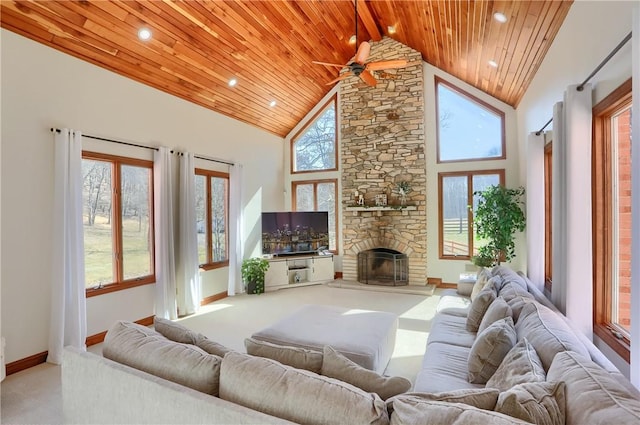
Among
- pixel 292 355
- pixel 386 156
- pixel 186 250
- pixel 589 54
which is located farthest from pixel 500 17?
pixel 186 250

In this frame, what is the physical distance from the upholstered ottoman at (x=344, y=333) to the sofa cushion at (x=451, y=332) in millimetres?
439

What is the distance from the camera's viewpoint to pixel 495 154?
247 inches

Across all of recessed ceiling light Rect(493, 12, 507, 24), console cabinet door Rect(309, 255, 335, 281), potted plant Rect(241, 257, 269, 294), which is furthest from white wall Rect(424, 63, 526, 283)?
potted plant Rect(241, 257, 269, 294)

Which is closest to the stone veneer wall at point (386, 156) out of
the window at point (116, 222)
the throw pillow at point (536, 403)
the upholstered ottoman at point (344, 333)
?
the upholstered ottoman at point (344, 333)

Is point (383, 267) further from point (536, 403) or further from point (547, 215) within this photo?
point (536, 403)

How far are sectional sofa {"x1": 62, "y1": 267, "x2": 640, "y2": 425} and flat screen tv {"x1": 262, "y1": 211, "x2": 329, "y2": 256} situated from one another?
4.76 meters

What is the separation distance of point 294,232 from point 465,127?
3.99 metres

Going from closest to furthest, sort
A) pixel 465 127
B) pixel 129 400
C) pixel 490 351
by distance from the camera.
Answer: pixel 129 400 < pixel 490 351 < pixel 465 127

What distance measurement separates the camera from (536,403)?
47.4 inches

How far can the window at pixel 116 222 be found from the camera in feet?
13.1

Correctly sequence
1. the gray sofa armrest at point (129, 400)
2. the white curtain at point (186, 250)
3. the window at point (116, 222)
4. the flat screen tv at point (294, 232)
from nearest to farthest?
1. the gray sofa armrest at point (129, 400)
2. the window at point (116, 222)
3. the white curtain at point (186, 250)
4. the flat screen tv at point (294, 232)

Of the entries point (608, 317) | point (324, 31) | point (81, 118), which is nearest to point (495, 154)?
point (324, 31)

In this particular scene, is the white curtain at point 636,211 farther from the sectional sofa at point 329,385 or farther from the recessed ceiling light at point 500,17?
the recessed ceiling light at point 500,17

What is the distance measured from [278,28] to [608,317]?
4989 mm
